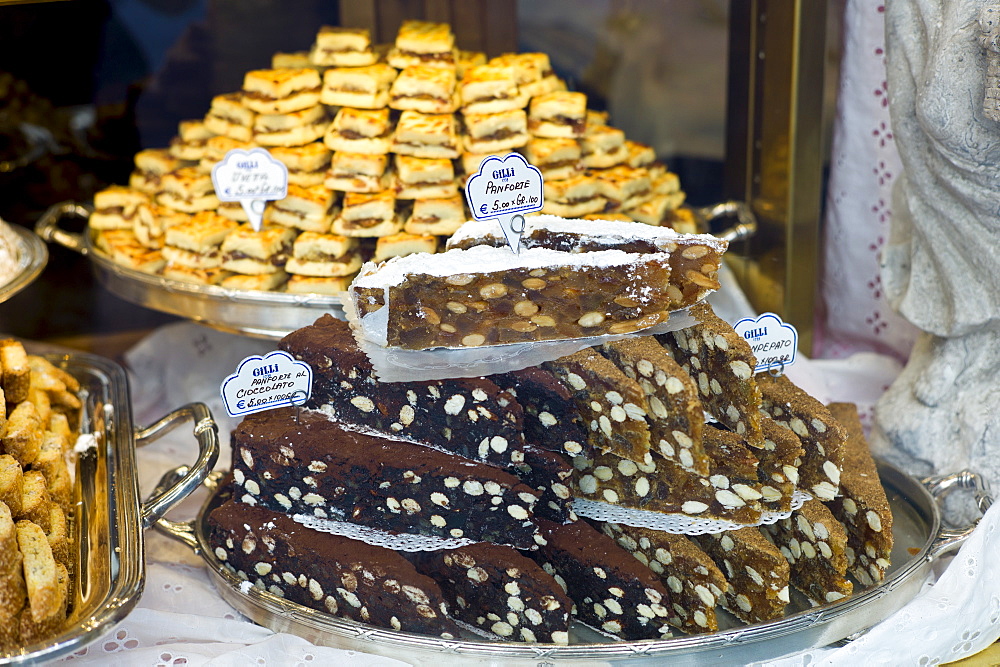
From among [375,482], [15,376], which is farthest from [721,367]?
[15,376]

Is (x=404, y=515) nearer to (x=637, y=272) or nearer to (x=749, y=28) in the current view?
(x=637, y=272)

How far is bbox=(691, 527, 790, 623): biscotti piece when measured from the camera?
1.55 meters

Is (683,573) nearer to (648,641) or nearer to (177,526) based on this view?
(648,641)

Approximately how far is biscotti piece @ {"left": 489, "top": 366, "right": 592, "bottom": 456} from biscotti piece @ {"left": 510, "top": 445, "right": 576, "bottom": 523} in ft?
0.09

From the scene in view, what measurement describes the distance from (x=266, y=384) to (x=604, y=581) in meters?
0.66

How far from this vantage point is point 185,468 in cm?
182

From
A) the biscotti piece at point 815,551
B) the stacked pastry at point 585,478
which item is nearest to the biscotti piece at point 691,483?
the stacked pastry at point 585,478

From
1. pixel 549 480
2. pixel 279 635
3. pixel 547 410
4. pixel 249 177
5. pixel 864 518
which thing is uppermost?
pixel 249 177

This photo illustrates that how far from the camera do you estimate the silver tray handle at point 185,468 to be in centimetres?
170

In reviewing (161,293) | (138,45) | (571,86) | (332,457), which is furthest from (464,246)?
(138,45)

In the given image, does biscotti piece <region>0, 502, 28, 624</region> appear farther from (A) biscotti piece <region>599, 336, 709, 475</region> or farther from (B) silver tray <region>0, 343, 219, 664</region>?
(A) biscotti piece <region>599, 336, 709, 475</region>

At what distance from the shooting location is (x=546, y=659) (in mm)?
1482

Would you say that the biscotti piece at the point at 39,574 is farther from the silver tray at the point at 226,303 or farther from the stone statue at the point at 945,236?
the stone statue at the point at 945,236

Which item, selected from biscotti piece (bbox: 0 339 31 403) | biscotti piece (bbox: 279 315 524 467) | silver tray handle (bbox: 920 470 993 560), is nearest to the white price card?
biscotti piece (bbox: 279 315 524 467)
